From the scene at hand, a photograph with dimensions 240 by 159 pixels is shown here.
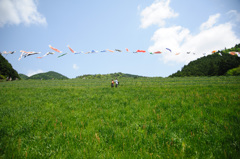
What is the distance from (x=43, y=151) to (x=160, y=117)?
192 inches

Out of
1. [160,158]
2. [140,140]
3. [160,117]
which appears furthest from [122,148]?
[160,117]

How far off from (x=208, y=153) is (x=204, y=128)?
1.38 metres

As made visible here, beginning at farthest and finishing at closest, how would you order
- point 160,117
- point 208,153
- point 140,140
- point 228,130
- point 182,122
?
point 160,117, point 182,122, point 228,130, point 140,140, point 208,153

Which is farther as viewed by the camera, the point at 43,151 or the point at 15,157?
the point at 43,151

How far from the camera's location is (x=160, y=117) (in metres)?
5.66

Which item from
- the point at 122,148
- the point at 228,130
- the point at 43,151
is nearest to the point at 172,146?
the point at 122,148

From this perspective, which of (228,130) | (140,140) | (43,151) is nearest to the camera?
(43,151)

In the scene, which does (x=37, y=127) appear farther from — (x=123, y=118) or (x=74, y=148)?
(x=123, y=118)

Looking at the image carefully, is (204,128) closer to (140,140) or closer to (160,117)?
(160,117)

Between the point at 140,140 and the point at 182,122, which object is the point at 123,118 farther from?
the point at 182,122

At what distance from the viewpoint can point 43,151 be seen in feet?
11.6

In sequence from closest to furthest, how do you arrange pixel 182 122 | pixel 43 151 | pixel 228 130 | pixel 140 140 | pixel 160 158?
pixel 160 158, pixel 43 151, pixel 140 140, pixel 228 130, pixel 182 122

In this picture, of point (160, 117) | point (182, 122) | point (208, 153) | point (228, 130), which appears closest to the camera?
point (208, 153)

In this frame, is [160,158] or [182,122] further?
[182,122]
